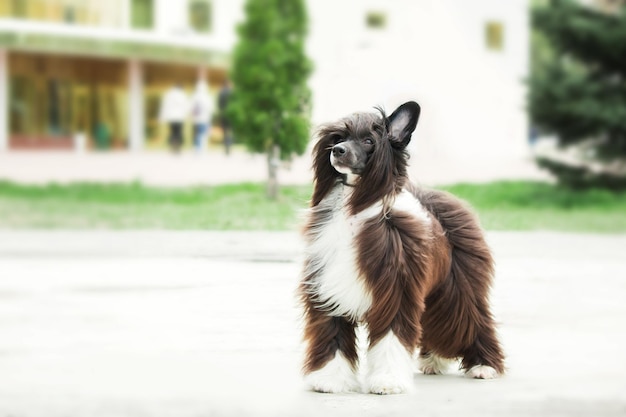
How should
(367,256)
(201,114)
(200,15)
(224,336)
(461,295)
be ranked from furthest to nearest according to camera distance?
1. (200,15)
2. (201,114)
3. (224,336)
4. (461,295)
5. (367,256)

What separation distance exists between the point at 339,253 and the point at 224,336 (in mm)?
2284

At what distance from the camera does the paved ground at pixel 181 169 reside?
90.1 feet

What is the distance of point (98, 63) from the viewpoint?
152 ft

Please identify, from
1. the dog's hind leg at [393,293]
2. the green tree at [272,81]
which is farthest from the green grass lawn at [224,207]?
the dog's hind leg at [393,293]

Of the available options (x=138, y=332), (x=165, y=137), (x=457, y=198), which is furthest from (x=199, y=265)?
(x=165, y=137)

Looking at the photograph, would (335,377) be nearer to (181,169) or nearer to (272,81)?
(272,81)

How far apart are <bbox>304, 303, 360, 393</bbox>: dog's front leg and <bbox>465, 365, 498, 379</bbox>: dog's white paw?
781mm

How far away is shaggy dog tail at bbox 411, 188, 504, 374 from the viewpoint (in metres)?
6.13

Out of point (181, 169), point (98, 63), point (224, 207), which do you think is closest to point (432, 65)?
point (98, 63)

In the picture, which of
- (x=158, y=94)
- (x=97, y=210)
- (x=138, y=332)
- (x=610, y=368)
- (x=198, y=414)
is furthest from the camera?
(x=158, y=94)

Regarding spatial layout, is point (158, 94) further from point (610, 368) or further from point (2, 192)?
point (610, 368)

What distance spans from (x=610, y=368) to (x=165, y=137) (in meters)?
41.8

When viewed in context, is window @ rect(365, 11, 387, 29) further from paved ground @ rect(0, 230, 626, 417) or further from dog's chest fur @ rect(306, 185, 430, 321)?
dog's chest fur @ rect(306, 185, 430, 321)

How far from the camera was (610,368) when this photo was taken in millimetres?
6684
